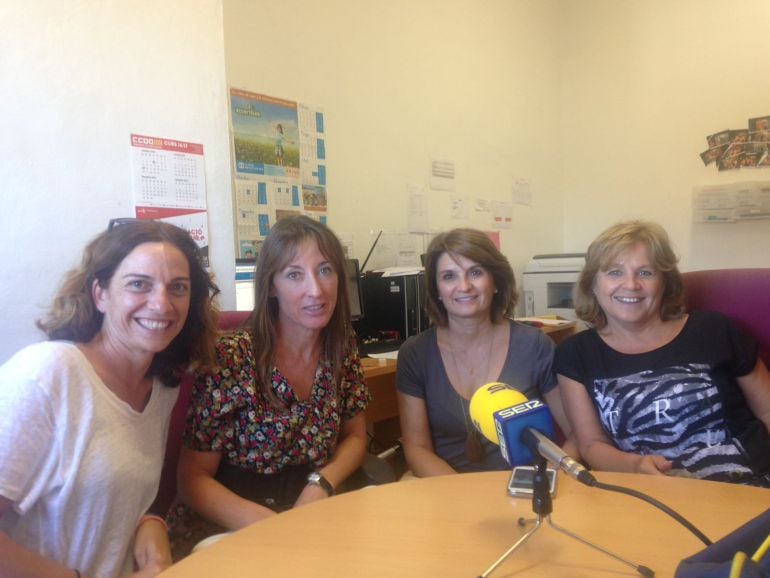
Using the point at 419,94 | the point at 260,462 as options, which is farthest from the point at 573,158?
the point at 260,462

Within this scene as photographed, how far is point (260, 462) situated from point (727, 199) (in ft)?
11.4

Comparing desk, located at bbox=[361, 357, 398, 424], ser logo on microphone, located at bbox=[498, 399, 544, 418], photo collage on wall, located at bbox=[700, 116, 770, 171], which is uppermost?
photo collage on wall, located at bbox=[700, 116, 770, 171]

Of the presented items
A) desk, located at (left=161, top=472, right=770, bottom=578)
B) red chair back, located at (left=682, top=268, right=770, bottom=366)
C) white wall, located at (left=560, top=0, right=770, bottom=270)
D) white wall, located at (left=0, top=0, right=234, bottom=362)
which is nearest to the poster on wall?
white wall, located at (left=0, top=0, right=234, bottom=362)

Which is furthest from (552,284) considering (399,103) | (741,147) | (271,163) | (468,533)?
(468,533)

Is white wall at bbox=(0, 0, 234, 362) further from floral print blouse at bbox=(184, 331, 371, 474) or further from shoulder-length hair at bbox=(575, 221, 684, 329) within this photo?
shoulder-length hair at bbox=(575, 221, 684, 329)

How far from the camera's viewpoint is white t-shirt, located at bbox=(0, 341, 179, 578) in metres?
0.98

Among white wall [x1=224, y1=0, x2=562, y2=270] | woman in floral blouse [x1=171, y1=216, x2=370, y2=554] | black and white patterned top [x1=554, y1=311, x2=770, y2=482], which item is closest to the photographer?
woman in floral blouse [x1=171, y1=216, x2=370, y2=554]

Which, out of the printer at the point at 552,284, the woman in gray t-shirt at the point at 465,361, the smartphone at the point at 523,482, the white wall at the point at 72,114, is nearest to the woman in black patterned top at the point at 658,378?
the woman in gray t-shirt at the point at 465,361

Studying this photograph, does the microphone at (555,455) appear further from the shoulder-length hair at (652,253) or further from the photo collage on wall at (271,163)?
the photo collage on wall at (271,163)

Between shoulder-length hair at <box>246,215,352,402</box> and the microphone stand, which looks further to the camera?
shoulder-length hair at <box>246,215,352,402</box>

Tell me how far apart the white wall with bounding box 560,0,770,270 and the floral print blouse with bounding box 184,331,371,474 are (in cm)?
323

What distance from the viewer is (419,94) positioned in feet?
11.2

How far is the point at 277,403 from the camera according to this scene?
1.45 meters

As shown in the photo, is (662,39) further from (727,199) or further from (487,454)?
(487,454)
